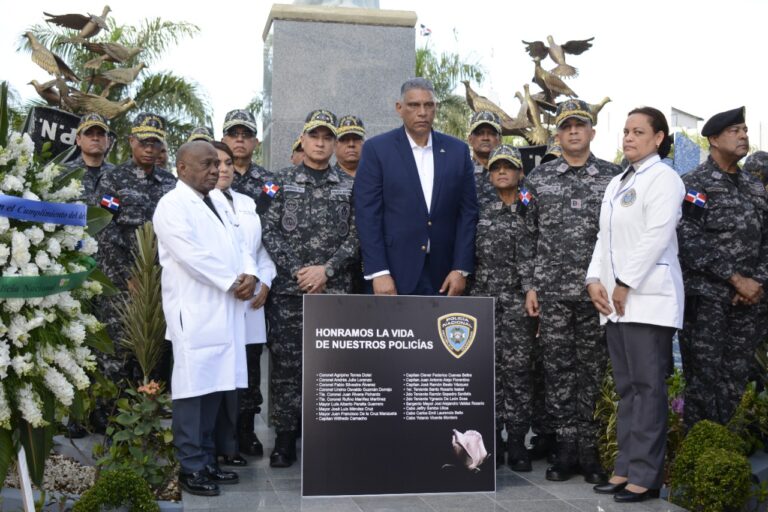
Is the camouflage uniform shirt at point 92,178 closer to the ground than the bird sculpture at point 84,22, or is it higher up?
closer to the ground

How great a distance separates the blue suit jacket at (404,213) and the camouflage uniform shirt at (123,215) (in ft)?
6.44

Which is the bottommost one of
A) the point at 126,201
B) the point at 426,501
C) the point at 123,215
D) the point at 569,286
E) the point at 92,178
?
the point at 426,501

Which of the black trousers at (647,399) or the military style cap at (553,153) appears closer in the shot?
the black trousers at (647,399)

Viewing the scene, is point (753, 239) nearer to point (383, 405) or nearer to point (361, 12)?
point (383, 405)

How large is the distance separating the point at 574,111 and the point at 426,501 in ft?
8.22

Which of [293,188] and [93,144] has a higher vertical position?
[93,144]

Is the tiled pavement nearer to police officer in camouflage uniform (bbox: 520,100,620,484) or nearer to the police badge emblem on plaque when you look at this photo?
police officer in camouflage uniform (bbox: 520,100,620,484)

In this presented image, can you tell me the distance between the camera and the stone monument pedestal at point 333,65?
777cm

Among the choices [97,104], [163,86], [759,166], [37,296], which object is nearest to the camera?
[37,296]

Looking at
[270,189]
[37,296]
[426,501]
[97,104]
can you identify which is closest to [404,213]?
[270,189]

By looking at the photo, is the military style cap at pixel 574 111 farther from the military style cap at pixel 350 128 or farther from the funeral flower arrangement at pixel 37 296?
the funeral flower arrangement at pixel 37 296

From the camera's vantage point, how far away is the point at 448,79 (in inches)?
1047

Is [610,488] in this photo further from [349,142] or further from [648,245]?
[349,142]

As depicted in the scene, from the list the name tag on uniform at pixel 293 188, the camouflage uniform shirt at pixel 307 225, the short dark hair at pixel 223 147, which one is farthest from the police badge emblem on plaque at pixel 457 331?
the short dark hair at pixel 223 147
